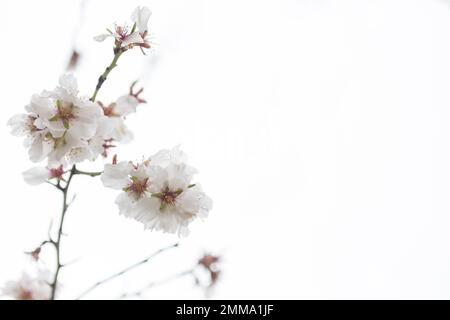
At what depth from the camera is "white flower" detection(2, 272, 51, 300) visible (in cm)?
56

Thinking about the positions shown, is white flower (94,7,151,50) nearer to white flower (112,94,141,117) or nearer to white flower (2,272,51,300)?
white flower (112,94,141,117)

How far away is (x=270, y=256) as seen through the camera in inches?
44.9

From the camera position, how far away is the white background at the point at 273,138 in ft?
3.31

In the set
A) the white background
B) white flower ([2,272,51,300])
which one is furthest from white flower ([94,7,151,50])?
the white background

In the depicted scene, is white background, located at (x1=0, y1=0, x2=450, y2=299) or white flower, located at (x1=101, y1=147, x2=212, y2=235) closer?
white flower, located at (x1=101, y1=147, x2=212, y2=235)

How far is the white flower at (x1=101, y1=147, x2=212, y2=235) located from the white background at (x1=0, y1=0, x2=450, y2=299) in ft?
1.35

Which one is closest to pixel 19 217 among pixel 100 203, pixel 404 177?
pixel 100 203

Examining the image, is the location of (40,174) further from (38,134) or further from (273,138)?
(273,138)

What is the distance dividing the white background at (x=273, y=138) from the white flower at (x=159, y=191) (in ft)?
1.35

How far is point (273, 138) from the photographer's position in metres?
1.27

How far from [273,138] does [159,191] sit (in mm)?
786

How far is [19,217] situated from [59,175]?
485 mm

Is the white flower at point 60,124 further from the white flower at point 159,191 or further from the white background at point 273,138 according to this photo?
the white background at point 273,138
